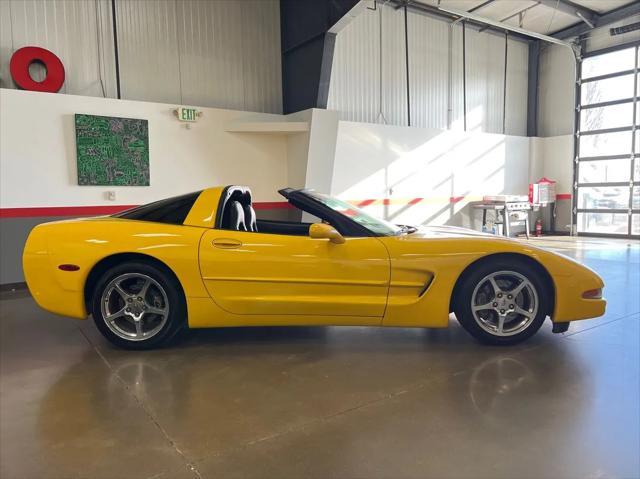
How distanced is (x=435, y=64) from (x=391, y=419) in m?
9.76

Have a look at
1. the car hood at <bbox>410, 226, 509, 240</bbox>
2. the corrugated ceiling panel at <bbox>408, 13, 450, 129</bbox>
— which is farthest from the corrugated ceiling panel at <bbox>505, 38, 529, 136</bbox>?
the car hood at <bbox>410, 226, 509, 240</bbox>

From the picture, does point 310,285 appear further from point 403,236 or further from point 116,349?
point 116,349

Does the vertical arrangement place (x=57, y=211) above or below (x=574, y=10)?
below

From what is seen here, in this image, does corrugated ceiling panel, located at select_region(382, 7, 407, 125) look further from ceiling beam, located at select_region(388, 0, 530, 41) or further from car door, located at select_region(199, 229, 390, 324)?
car door, located at select_region(199, 229, 390, 324)

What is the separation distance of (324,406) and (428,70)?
947 cm

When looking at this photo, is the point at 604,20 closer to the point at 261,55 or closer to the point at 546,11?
the point at 546,11

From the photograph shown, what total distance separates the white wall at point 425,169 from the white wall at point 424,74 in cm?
44

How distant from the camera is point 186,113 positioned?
6715mm

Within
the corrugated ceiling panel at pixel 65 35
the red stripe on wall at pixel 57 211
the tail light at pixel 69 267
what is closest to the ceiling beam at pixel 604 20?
the corrugated ceiling panel at pixel 65 35

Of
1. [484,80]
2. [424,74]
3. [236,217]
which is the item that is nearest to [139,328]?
[236,217]

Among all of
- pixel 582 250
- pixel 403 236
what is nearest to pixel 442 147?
pixel 582 250

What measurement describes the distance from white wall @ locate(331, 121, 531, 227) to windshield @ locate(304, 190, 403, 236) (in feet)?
16.8

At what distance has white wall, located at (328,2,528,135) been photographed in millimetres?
8977

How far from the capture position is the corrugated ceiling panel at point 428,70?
9898 millimetres
